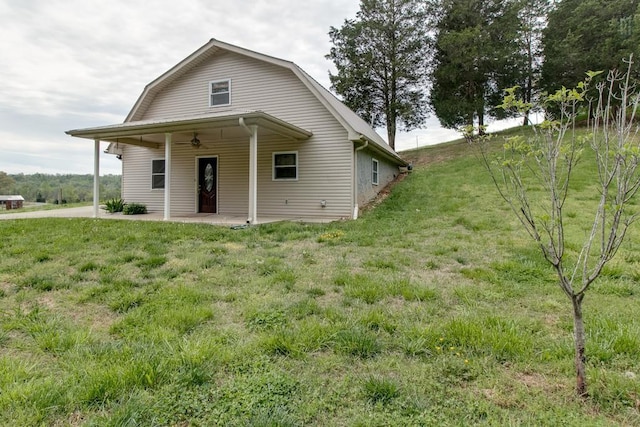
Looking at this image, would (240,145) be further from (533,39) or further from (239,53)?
(533,39)

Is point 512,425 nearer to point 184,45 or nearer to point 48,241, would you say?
point 48,241

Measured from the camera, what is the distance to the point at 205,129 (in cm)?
928

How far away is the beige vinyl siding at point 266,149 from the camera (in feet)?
33.5

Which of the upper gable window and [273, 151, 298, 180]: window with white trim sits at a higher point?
the upper gable window

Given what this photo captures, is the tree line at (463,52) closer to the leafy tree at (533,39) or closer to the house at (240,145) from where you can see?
the leafy tree at (533,39)

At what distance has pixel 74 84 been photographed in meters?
16.7

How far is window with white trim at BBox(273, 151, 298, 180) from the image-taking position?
10.7 meters

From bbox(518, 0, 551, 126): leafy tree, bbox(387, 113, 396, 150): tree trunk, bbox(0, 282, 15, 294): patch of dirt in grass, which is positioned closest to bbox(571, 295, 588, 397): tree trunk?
bbox(0, 282, 15, 294): patch of dirt in grass

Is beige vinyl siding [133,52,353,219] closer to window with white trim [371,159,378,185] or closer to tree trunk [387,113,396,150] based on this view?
window with white trim [371,159,378,185]

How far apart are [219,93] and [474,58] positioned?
15629 mm

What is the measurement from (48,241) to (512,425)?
756cm

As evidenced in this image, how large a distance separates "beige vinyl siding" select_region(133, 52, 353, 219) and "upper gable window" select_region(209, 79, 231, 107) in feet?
0.50

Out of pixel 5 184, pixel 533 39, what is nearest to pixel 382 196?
pixel 533 39

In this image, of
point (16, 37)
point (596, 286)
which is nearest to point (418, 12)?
point (16, 37)
